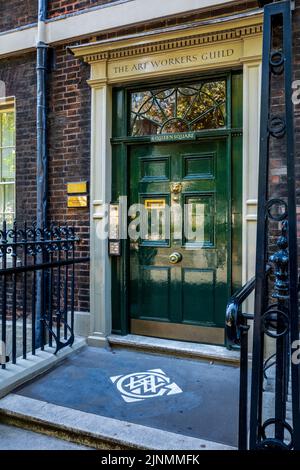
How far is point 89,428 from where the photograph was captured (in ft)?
9.18

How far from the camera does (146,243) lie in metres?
4.61

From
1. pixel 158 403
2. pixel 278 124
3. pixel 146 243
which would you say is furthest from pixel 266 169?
pixel 146 243

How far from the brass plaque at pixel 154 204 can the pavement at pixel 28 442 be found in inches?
101

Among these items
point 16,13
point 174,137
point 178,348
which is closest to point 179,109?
point 174,137

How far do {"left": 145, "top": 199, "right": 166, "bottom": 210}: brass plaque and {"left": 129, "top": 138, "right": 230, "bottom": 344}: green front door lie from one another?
0.04 ft

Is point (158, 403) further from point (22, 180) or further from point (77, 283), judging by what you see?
point (22, 180)

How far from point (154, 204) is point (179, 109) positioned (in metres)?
1.10

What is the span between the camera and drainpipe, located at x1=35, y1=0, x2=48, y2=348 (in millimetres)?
4910

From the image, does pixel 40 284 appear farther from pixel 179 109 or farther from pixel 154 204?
pixel 179 109

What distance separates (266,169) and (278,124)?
24cm

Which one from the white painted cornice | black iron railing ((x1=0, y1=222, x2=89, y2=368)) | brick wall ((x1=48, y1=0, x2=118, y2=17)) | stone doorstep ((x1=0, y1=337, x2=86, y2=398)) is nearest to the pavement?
stone doorstep ((x1=0, y1=337, x2=86, y2=398))

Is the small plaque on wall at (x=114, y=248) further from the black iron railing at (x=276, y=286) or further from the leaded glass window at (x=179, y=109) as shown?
the black iron railing at (x=276, y=286)

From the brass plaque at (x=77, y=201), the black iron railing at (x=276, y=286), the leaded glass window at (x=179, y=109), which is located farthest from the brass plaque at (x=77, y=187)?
the black iron railing at (x=276, y=286)

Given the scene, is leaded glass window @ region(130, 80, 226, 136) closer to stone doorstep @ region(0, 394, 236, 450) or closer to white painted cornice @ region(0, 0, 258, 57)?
white painted cornice @ region(0, 0, 258, 57)
